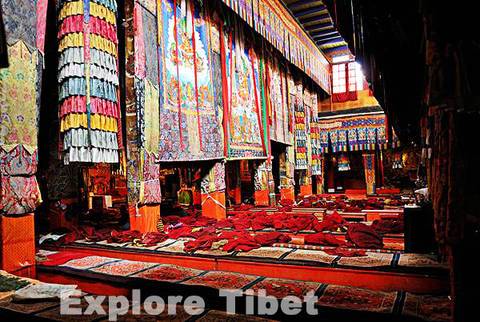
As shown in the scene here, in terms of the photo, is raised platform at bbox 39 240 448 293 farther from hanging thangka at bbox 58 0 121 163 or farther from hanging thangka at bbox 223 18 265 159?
hanging thangka at bbox 223 18 265 159

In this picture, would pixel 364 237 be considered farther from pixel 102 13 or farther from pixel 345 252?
pixel 102 13

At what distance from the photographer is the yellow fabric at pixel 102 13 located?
3.78m

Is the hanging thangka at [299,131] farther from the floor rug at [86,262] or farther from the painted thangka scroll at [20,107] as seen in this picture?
the painted thangka scroll at [20,107]

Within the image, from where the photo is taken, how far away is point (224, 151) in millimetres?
6273

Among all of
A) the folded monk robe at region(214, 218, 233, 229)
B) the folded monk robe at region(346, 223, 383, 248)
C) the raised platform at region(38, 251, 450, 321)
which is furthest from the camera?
the folded monk robe at region(214, 218, 233, 229)

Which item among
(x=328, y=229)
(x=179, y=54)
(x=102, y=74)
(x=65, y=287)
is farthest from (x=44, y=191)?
(x=328, y=229)

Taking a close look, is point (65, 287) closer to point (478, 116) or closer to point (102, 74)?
point (102, 74)

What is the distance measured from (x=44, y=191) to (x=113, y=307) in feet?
12.9

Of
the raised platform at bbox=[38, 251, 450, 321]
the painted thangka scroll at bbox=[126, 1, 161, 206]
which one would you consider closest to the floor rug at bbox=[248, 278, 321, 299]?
the raised platform at bbox=[38, 251, 450, 321]

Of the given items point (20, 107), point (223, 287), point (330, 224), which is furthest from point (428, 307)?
point (20, 107)

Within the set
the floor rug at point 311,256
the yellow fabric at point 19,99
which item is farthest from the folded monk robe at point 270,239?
the yellow fabric at point 19,99

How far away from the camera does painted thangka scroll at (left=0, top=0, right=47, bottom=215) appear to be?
2.91 metres

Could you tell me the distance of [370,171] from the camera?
12.4 m

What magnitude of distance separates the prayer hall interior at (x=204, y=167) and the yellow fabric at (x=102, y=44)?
0.12ft
